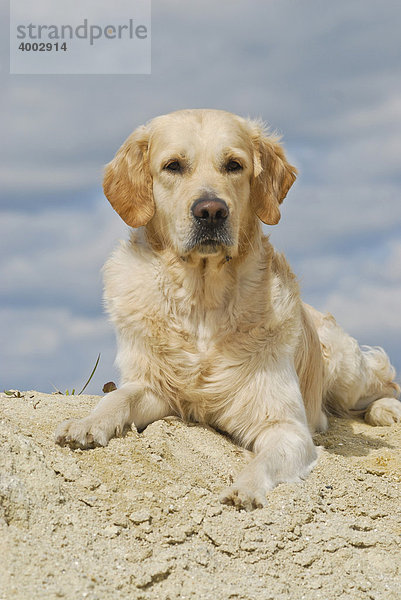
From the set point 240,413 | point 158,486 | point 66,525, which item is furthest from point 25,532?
point 240,413

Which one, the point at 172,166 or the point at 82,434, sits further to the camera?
the point at 172,166

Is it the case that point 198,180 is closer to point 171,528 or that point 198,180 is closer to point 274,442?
point 274,442

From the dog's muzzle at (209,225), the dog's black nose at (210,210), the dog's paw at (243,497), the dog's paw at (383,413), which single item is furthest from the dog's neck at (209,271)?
the dog's paw at (383,413)

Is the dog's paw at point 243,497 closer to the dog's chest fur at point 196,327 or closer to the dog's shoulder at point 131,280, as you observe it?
the dog's chest fur at point 196,327

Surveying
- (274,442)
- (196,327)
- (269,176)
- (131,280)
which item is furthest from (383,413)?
(131,280)

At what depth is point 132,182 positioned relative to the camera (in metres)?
5.89

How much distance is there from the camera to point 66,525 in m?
3.99

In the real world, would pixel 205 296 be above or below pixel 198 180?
below

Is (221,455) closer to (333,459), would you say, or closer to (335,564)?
(333,459)

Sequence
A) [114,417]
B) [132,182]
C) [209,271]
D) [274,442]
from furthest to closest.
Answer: [132,182] < [209,271] < [274,442] < [114,417]

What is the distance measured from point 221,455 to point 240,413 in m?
0.56

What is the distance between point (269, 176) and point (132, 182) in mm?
1146

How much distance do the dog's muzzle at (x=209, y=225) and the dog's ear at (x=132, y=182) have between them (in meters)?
0.66

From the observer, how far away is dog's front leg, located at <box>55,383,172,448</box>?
4992 mm
